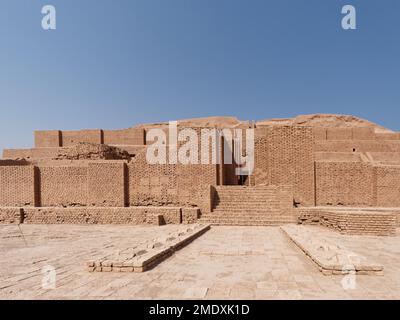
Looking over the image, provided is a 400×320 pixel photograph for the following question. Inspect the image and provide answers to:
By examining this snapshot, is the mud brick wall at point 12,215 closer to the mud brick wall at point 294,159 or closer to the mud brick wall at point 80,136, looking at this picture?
the mud brick wall at point 294,159

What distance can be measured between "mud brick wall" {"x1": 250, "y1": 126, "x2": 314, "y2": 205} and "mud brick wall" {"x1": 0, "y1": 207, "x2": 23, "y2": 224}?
997 cm

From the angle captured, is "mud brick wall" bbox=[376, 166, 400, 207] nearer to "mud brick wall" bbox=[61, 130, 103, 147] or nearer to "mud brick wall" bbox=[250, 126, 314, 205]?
"mud brick wall" bbox=[250, 126, 314, 205]

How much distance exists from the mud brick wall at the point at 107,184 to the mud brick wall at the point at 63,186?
1.24ft

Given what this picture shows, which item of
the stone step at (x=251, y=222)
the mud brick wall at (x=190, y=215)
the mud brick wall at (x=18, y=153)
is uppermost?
the mud brick wall at (x=18, y=153)

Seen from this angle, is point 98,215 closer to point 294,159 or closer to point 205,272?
point 205,272

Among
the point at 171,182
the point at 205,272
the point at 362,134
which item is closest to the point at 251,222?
the point at 171,182

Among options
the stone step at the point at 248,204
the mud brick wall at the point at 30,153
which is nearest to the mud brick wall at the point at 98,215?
the stone step at the point at 248,204

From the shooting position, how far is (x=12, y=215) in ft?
37.6

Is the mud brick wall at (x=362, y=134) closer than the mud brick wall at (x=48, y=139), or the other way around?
the mud brick wall at (x=362, y=134)

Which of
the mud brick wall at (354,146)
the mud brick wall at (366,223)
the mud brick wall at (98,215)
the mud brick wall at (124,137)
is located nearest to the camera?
the mud brick wall at (366,223)

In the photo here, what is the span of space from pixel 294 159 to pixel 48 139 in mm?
20849

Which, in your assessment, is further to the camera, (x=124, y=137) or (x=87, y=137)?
(x=124, y=137)

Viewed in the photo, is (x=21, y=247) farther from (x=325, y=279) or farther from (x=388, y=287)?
(x=388, y=287)

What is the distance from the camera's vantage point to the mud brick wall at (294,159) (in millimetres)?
12328
